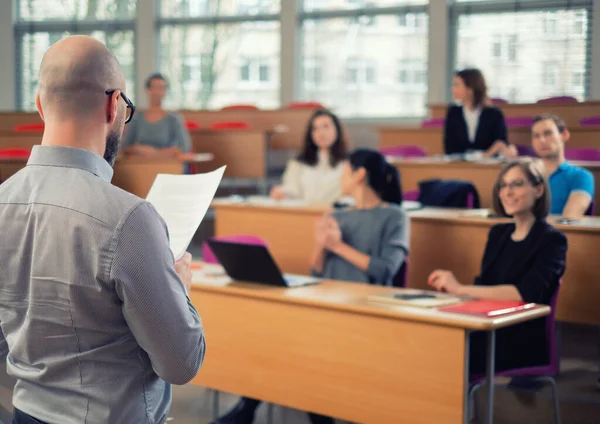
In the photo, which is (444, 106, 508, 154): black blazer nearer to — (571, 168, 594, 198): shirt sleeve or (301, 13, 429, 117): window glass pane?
(571, 168, 594, 198): shirt sleeve

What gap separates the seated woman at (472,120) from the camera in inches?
249

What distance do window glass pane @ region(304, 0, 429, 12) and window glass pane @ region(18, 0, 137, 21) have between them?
2491 millimetres

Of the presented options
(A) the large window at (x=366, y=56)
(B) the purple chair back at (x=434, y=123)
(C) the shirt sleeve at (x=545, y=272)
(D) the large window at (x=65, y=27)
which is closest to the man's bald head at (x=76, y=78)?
(C) the shirt sleeve at (x=545, y=272)

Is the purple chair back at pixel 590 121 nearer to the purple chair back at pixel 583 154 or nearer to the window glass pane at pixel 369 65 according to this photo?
the purple chair back at pixel 583 154

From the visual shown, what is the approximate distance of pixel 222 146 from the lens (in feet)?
28.6

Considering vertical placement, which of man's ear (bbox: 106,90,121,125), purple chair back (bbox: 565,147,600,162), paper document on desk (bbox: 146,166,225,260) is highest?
man's ear (bbox: 106,90,121,125)

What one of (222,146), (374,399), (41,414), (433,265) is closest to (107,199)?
(41,414)

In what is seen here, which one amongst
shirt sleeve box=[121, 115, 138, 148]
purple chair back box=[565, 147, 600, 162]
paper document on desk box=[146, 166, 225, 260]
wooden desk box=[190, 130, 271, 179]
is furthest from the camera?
wooden desk box=[190, 130, 271, 179]

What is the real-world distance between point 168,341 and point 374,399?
1.66m

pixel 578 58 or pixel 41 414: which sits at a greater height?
pixel 578 58

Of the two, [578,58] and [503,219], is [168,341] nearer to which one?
[503,219]

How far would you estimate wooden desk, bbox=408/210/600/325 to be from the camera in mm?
3803

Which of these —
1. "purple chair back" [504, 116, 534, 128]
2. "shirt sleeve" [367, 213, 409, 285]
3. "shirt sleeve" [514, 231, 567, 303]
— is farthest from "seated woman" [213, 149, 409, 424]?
"purple chair back" [504, 116, 534, 128]

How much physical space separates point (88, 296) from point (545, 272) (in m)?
2.25
